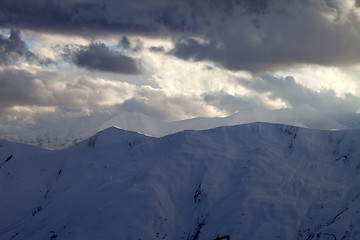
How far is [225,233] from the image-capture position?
13.4 meters

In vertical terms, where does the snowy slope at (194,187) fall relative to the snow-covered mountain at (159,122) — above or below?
below

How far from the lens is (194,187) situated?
16938mm

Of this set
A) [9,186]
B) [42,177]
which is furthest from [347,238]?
[9,186]

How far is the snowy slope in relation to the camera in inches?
551

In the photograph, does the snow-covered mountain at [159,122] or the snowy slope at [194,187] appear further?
the snow-covered mountain at [159,122]

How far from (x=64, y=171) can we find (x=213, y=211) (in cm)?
1144

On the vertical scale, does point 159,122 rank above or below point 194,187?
above

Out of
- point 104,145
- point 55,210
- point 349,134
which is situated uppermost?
point 349,134

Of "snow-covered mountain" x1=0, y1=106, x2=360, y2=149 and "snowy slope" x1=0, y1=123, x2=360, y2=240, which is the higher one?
→ "snow-covered mountain" x1=0, y1=106, x2=360, y2=149

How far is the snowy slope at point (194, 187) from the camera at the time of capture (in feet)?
45.9

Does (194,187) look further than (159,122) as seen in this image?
No

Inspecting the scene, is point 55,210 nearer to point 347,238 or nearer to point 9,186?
point 9,186

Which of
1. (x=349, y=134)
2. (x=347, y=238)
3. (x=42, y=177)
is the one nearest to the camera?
(x=347, y=238)

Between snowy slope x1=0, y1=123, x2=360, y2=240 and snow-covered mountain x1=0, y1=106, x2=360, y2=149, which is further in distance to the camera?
snow-covered mountain x1=0, y1=106, x2=360, y2=149
